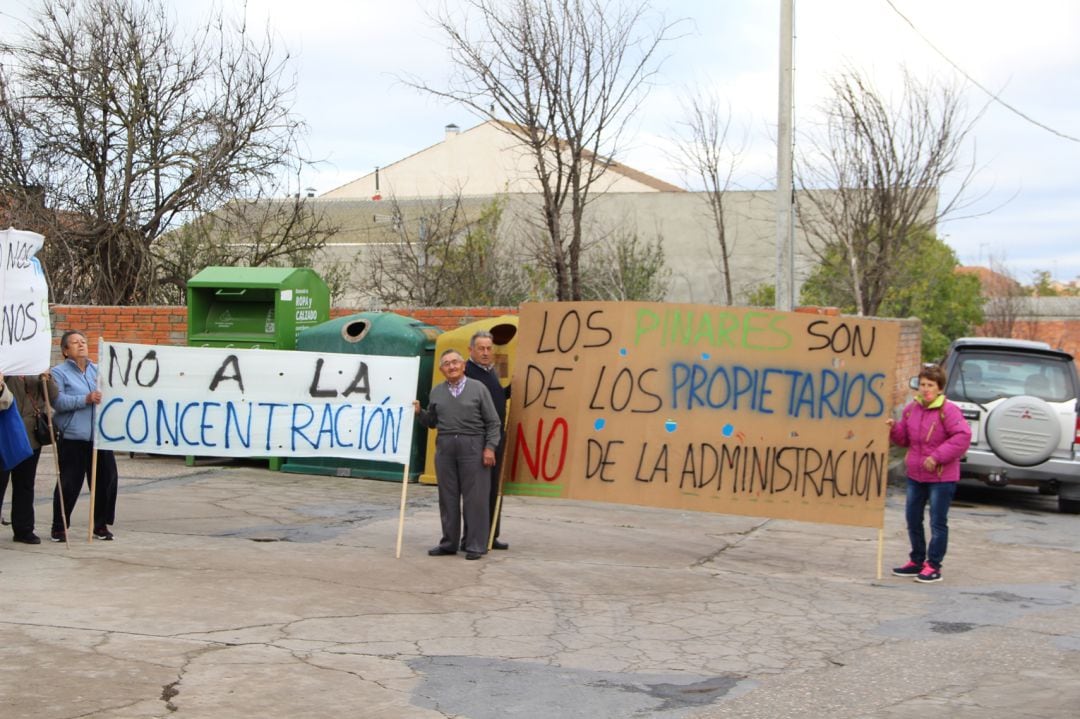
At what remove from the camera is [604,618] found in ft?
23.4

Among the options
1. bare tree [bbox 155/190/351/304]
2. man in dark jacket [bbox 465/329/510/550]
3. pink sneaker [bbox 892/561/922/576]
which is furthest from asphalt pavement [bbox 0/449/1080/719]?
bare tree [bbox 155/190/351/304]

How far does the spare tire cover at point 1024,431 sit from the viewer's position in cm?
1217

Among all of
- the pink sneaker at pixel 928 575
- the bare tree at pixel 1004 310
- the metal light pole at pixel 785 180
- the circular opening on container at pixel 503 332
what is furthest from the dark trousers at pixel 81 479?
the bare tree at pixel 1004 310

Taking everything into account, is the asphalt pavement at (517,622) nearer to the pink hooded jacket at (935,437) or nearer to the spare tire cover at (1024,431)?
the pink hooded jacket at (935,437)

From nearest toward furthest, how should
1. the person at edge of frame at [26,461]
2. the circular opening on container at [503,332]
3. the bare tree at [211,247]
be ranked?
the person at edge of frame at [26,461], the circular opening on container at [503,332], the bare tree at [211,247]

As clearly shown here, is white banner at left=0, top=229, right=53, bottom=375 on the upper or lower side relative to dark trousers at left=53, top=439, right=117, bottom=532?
upper

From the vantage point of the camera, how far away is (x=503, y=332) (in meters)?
12.2

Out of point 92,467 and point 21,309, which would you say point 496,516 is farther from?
point 21,309

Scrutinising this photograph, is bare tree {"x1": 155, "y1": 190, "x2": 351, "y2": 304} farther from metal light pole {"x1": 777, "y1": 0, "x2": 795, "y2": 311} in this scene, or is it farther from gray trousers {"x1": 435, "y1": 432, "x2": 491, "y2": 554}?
gray trousers {"x1": 435, "y1": 432, "x2": 491, "y2": 554}

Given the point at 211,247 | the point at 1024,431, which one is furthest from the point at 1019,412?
the point at 211,247

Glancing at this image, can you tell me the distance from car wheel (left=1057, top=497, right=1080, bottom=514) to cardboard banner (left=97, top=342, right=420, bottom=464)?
25.8 ft

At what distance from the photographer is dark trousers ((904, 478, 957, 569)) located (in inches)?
333

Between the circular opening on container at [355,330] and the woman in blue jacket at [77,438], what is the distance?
13.2 feet

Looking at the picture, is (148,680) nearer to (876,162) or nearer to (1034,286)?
(876,162)
